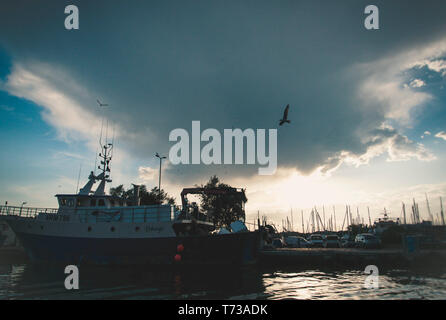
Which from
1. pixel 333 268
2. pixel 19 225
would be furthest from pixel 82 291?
pixel 333 268

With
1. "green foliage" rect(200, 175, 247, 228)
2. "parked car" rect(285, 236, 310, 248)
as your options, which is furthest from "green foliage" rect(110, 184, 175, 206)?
"parked car" rect(285, 236, 310, 248)

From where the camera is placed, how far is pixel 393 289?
40.8ft

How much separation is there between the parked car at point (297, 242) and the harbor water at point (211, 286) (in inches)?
724

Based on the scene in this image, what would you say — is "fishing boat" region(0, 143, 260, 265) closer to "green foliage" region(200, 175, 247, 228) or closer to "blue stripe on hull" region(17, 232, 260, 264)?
"blue stripe on hull" region(17, 232, 260, 264)

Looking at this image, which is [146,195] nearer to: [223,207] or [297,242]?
[223,207]

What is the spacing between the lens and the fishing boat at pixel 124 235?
19141mm

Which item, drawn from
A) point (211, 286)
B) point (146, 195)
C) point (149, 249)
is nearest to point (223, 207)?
point (146, 195)

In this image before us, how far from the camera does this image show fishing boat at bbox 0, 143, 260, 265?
62.8 feet

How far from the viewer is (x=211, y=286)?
13.6 meters

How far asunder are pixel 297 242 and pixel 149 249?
23538 millimetres

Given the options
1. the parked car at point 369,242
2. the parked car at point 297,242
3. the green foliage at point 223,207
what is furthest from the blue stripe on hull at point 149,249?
the green foliage at point 223,207

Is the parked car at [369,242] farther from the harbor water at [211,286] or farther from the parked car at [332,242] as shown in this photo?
the harbor water at [211,286]
